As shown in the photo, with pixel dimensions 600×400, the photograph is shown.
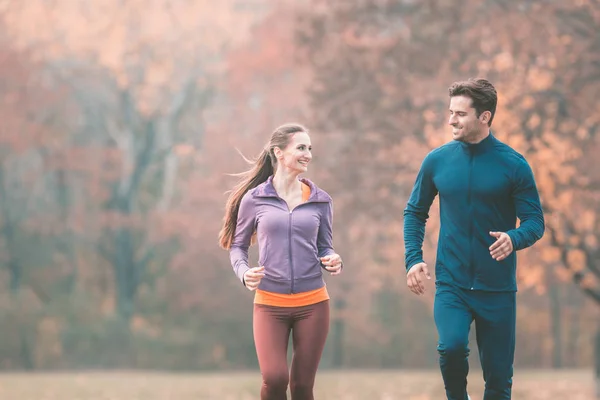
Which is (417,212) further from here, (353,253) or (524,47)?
(353,253)

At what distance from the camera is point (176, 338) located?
4462cm

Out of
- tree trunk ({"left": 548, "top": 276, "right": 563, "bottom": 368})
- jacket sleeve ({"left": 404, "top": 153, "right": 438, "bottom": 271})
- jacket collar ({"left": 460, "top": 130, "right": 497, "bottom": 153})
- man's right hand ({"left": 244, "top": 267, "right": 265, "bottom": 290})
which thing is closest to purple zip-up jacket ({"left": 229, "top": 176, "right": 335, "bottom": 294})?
man's right hand ({"left": 244, "top": 267, "right": 265, "bottom": 290})

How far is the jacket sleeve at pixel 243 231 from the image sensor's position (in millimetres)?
8664

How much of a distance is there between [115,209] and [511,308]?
1630 inches

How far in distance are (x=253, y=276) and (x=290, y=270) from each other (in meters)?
0.30

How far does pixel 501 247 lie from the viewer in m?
7.74

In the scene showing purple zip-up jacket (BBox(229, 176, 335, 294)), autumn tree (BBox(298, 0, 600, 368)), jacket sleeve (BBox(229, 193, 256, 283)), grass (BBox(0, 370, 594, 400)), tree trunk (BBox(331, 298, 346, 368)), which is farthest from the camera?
tree trunk (BBox(331, 298, 346, 368))

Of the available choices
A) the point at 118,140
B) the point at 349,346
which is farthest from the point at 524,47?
the point at 118,140

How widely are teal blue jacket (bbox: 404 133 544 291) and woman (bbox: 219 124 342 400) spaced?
73cm

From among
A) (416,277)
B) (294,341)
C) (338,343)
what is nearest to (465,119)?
(416,277)

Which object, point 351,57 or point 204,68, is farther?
point 204,68

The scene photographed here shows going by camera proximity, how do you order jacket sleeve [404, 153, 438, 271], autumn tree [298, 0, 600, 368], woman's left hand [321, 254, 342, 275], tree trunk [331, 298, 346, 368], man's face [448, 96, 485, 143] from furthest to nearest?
tree trunk [331, 298, 346, 368], autumn tree [298, 0, 600, 368], woman's left hand [321, 254, 342, 275], jacket sleeve [404, 153, 438, 271], man's face [448, 96, 485, 143]

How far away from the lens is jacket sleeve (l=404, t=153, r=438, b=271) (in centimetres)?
820

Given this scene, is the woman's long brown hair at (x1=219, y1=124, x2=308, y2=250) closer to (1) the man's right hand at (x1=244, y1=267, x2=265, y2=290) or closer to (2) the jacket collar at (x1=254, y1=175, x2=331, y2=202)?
(2) the jacket collar at (x1=254, y1=175, x2=331, y2=202)
